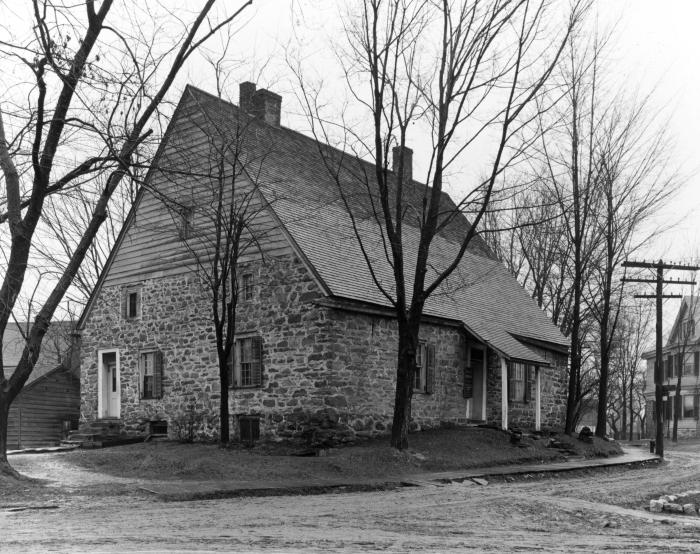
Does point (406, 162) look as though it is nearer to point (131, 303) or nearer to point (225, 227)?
point (131, 303)

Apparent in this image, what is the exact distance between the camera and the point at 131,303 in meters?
26.6

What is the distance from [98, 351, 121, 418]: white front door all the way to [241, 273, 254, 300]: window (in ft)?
17.9

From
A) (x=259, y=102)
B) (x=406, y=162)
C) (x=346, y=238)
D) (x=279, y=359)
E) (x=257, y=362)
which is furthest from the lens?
(x=406, y=162)

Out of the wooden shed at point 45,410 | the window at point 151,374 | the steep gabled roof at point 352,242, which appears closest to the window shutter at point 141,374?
the window at point 151,374

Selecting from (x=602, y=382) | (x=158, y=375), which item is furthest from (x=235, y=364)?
(x=602, y=382)

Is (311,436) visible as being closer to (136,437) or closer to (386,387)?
(386,387)

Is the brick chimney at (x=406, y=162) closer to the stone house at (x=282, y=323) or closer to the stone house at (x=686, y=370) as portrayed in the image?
the stone house at (x=282, y=323)

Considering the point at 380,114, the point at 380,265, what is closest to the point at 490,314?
the point at 380,265

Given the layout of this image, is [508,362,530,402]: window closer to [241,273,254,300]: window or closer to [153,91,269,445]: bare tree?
[241,273,254,300]: window

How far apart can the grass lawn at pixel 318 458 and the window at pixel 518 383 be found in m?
3.56

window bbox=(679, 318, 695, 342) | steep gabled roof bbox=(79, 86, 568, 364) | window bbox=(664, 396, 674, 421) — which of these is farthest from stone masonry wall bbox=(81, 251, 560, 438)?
window bbox=(664, 396, 674, 421)

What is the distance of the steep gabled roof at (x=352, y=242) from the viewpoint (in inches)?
901

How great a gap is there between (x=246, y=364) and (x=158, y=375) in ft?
10.8

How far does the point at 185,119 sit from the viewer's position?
26141mm
